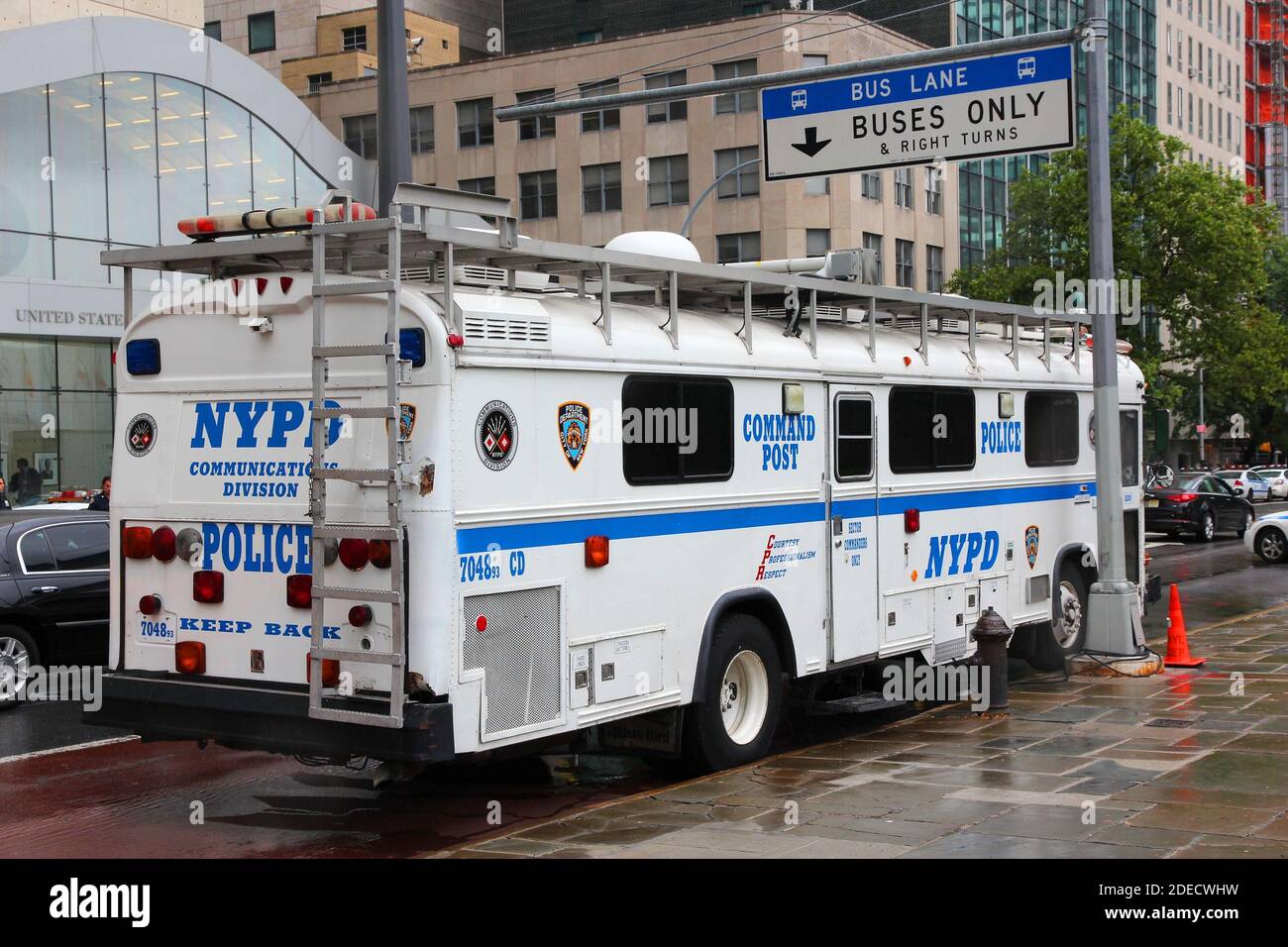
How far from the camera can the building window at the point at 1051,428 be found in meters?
13.5

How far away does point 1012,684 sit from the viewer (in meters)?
13.4

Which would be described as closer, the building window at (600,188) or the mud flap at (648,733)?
the mud flap at (648,733)

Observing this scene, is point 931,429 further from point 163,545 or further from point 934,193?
point 934,193

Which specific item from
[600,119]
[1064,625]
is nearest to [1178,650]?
[1064,625]

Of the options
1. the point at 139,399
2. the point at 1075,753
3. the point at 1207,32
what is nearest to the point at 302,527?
the point at 139,399

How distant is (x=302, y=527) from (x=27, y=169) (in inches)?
1179

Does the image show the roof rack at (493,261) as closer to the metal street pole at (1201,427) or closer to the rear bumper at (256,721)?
the rear bumper at (256,721)

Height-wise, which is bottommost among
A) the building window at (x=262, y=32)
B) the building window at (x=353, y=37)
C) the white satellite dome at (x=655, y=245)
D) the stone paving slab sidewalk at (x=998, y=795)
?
the stone paving slab sidewalk at (x=998, y=795)

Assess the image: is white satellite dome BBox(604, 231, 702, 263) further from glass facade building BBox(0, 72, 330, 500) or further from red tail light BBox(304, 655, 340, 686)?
glass facade building BBox(0, 72, 330, 500)

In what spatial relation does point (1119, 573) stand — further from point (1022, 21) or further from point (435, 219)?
point (1022, 21)

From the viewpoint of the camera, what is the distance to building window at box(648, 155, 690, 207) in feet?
183

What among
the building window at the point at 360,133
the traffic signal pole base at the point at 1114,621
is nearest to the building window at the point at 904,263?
the building window at the point at 360,133

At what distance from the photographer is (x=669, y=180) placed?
5631cm

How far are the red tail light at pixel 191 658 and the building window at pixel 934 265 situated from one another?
172ft
